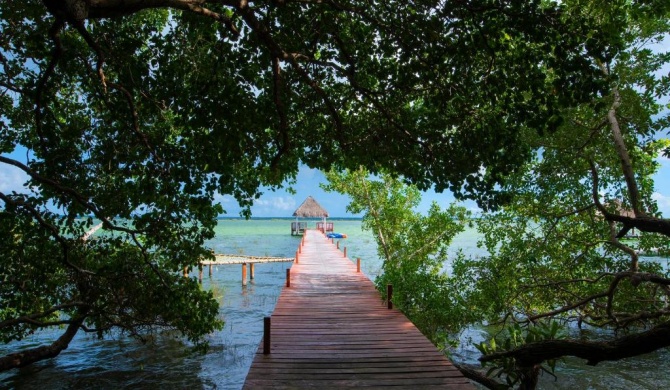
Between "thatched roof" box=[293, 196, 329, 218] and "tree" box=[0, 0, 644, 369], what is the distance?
38.3 m

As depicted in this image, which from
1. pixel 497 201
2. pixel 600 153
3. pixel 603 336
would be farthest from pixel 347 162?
pixel 603 336

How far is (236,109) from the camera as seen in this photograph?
5688 mm

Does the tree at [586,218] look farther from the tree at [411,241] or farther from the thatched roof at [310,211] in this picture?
the thatched roof at [310,211]

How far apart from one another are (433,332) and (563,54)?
8359 mm

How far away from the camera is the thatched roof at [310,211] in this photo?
150ft

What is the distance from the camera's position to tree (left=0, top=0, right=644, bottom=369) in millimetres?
5188

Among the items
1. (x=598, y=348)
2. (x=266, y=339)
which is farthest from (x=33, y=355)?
(x=598, y=348)

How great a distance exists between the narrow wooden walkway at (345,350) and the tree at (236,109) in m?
1.42

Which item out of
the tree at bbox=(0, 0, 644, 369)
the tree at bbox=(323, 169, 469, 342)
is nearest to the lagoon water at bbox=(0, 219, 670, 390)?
the tree at bbox=(323, 169, 469, 342)

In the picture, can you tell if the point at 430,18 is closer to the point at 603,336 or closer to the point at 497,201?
the point at 497,201

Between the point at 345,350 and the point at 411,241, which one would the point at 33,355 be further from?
the point at 411,241

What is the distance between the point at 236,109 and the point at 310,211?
40.6 metres

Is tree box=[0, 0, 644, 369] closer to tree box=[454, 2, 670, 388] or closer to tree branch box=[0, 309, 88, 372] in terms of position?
tree branch box=[0, 309, 88, 372]

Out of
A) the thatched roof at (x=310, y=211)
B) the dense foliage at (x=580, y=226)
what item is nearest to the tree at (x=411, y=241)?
the dense foliage at (x=580, y=226)
